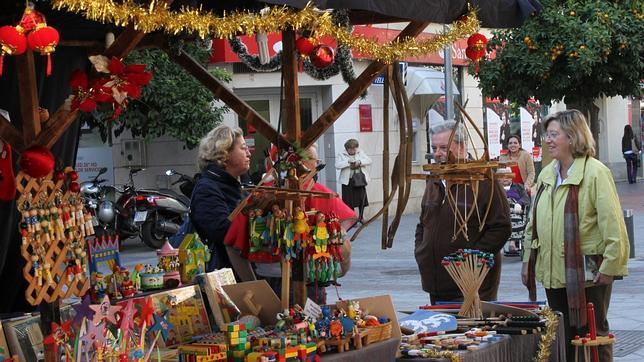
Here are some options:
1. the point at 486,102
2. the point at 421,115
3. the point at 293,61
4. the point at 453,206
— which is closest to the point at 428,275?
the point at 453,206

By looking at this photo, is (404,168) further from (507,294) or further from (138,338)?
(507,294)

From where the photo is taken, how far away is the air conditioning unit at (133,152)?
18.8m

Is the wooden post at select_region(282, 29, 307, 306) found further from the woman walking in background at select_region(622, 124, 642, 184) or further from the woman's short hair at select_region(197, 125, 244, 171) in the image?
the woman walking in background at select_region(622, 124, 642, 184)

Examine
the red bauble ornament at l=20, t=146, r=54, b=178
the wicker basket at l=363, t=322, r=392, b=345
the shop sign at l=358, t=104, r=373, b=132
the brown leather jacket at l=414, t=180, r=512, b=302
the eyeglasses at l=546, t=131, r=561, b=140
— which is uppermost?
the shop sign at l=358, t=104, r=373, b=132

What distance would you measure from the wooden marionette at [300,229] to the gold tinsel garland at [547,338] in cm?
142

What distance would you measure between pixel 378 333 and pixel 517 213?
948cm

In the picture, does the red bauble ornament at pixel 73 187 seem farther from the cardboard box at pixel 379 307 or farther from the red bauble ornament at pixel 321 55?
the cardboard box at pixel 379 307

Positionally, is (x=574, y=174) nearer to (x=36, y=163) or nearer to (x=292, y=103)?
(x=292, y=103)

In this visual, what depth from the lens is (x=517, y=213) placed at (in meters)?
14.1

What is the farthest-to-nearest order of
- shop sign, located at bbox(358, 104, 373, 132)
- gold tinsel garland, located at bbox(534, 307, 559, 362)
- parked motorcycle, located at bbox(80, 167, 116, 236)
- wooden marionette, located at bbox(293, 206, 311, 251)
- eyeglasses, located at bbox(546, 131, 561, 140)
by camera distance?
shop sign, located at bbox(358, 104, 373, 132), parked motorcycle, located at bbox(80, 167, 116, 236), eyeglasses, located at bbox(546, 131, 561, 140), gold tinsel garland, located at bbox(534, 307, 559, 362), wooden marionette, located at bbox(293, 206, 311, 251)

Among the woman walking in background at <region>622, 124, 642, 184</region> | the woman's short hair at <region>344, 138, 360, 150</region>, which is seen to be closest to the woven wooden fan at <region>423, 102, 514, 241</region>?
the woman's short hair at <region>344, 138, 360, 150</region>

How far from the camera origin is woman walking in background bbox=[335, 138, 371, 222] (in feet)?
64.4

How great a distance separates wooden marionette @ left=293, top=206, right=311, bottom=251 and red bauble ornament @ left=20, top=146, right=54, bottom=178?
130 centimetres

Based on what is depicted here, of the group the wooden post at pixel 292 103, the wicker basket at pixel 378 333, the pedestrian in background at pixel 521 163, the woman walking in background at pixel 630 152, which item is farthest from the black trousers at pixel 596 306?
the woman walking in background at pixel 630 152
